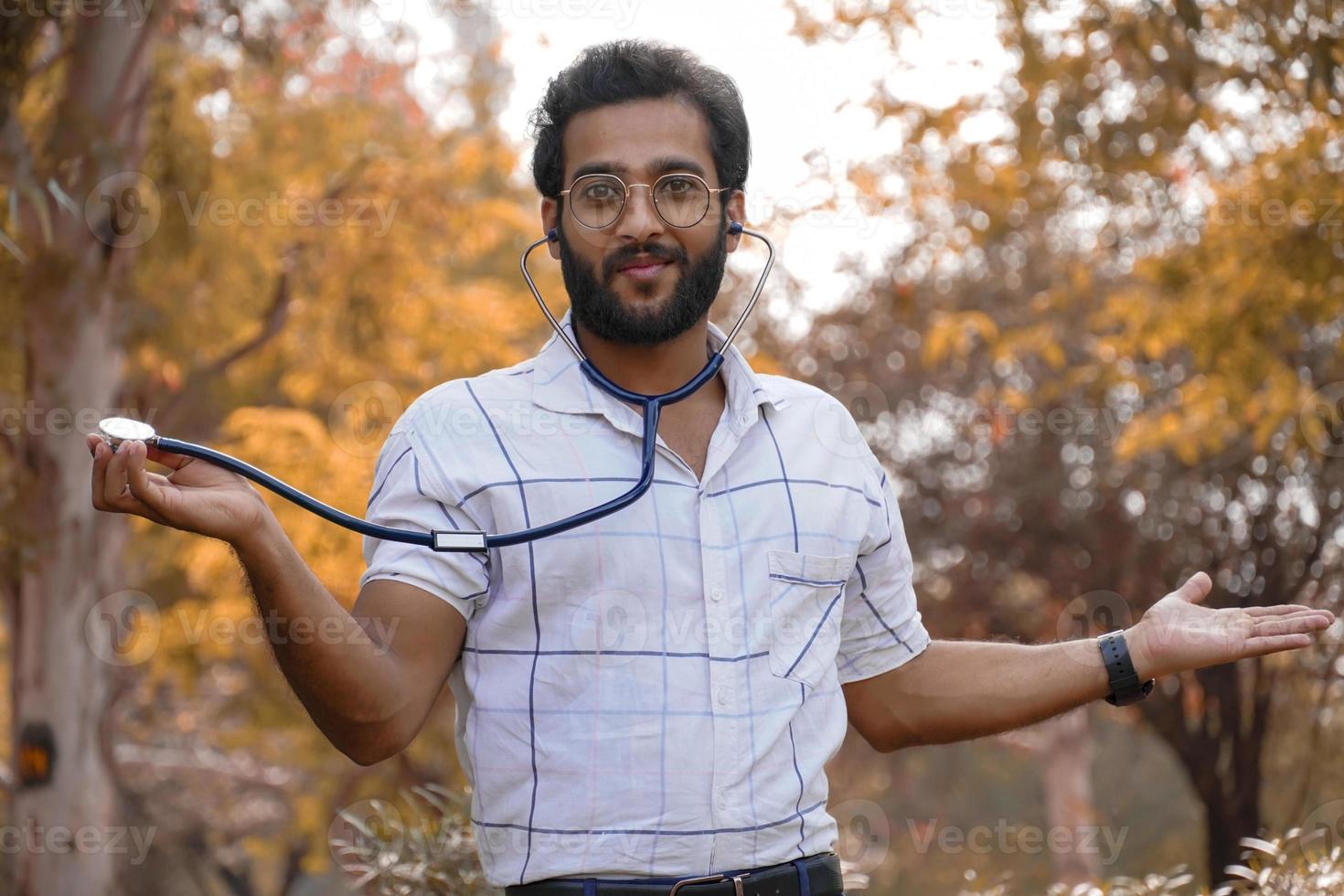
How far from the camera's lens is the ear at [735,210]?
241 centimetres

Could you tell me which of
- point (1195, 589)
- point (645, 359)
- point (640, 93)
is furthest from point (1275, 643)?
point (640, 93)

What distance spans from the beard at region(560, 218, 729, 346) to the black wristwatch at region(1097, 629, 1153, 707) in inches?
32.3

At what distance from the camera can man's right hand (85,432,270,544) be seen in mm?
1682

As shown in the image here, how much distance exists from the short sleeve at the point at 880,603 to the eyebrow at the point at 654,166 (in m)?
0.53

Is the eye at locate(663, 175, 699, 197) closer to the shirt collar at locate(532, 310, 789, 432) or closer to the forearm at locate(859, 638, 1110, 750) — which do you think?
the shirt collar at locate(532, 310, 789, 432)

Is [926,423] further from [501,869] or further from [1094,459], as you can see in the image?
[501,869]

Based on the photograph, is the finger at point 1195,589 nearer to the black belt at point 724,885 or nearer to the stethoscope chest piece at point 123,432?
the black belt at point 724,885

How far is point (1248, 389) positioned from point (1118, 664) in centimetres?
457

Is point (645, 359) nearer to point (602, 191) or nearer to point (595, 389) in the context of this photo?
point (595, 389)

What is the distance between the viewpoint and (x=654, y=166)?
2229mm

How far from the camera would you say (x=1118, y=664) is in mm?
2395

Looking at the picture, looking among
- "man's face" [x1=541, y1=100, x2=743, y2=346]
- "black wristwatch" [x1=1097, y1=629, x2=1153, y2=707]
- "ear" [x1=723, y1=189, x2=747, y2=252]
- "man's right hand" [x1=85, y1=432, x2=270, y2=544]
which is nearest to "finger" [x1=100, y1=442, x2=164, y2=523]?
"man's right hand" [x1=85, y1=432, x2=270, y2=544]

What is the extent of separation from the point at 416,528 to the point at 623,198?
57cm

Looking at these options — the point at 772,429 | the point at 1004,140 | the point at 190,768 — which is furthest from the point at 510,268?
the point at 772,429
